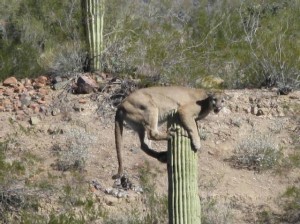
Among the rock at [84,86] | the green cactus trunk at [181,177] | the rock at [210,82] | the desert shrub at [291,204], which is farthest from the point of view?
the rock at [210,82]

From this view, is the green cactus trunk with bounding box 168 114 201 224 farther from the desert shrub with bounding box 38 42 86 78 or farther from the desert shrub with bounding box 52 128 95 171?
the desert shrub with bounding box 38 42 86 78

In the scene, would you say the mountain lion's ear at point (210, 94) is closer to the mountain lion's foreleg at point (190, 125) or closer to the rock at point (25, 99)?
the mountain lion's foreleg at point (190, 125)

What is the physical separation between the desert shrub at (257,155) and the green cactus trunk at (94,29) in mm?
3298

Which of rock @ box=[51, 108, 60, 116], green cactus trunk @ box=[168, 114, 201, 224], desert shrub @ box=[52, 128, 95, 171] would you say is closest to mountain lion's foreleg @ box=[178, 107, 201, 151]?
green cactus trunk @ box=[168, 114, 201, 224]

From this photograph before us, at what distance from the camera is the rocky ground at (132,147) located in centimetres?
1080

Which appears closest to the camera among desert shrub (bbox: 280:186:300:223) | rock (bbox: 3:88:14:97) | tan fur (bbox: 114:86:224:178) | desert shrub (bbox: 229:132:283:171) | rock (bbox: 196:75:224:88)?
tan fur (bbox: 114:86:224:178)

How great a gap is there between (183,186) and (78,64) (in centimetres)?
638

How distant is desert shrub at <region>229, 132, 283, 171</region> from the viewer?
11703 mm

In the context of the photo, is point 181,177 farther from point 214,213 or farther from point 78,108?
point 78,108

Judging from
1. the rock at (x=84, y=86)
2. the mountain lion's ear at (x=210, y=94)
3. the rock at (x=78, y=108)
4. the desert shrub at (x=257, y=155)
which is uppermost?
the rock at (x=84, y=86)

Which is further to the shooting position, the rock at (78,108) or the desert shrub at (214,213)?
the rock at (78,108)

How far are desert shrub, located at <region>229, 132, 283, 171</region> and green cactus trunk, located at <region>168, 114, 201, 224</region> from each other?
3746 mm

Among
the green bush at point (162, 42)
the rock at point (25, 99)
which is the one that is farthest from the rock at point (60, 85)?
the rock at point (25, 99)

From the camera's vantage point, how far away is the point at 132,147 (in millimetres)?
12039
